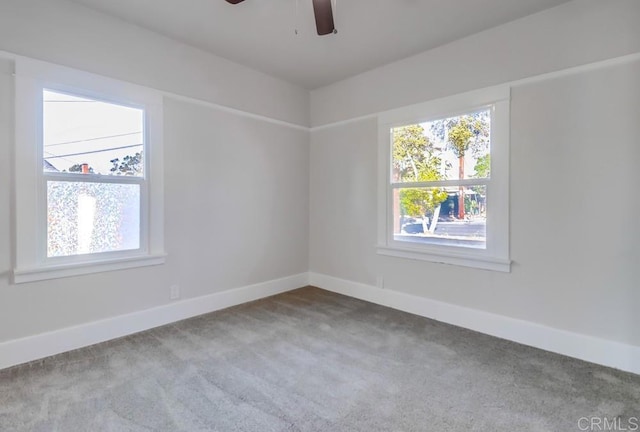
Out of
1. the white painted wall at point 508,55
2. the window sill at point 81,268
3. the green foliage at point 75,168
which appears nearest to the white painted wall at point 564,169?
the white painted wall at point 508,55

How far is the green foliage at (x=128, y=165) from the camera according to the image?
Answer: 2849 millimetres

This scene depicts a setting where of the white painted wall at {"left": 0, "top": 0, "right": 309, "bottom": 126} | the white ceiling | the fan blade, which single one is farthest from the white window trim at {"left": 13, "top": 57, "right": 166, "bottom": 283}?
the fan blade

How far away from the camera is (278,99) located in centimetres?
413

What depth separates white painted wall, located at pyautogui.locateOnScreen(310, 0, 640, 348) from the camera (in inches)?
91.0

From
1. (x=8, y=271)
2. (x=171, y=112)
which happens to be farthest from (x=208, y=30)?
(x=8, y=271)

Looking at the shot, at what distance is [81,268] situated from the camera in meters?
2.62

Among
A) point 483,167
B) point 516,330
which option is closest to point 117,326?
point 516,330

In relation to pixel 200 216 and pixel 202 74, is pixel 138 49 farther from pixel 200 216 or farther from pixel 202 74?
pixel 200 216

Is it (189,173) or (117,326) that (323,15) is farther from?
(117,326)

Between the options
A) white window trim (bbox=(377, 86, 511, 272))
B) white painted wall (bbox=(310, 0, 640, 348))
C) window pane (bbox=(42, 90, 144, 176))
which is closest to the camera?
white painted wall (bbox=(310, 0, 640, 348))

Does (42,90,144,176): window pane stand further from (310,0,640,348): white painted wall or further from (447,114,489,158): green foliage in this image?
(447,114,489,158): green foliage

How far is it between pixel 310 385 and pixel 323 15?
2.37 meters

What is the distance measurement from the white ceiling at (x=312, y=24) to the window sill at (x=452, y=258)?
208 centimetres

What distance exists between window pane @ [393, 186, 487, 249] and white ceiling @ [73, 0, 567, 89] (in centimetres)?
146
